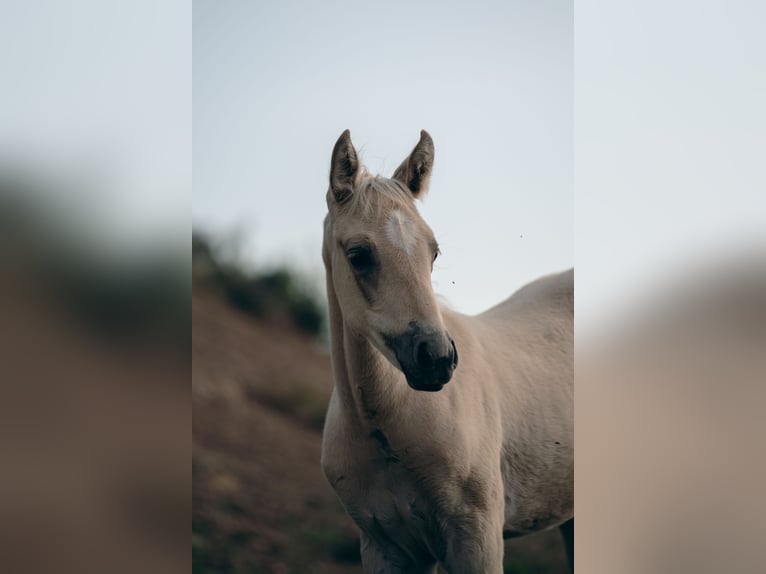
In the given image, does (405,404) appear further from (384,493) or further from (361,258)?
(361,258)

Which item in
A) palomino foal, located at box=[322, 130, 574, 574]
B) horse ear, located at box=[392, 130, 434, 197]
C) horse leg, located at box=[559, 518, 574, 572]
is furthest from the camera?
horse leg, located at box=[559, 518, 574, 572]

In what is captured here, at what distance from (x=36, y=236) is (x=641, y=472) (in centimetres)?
127

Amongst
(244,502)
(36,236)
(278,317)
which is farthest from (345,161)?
(278,317)

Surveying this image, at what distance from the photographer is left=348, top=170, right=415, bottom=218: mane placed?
179 cm

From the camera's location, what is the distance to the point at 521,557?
4.29m

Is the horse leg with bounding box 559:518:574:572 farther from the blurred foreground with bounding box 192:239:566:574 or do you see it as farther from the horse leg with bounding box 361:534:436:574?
the blurred foreground with bounding box 192:239:566:574

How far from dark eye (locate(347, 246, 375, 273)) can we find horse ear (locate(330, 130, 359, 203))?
20 centimetres

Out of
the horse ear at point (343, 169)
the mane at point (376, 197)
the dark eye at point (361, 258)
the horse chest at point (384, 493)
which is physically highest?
the horse ear at point (343, 169)

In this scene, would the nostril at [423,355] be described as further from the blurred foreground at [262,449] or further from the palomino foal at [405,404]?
the blurred foreground at [262,449]

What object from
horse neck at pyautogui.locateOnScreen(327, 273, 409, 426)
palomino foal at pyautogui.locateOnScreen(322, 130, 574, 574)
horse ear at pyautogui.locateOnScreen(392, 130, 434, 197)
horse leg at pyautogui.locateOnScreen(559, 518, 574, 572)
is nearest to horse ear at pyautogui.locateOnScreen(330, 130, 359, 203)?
palomino foal at pyautogui.locateOnScreen(322, 130, 574, 574)

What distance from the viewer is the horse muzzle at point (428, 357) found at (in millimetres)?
1585

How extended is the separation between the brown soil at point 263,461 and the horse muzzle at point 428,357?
8.20ft

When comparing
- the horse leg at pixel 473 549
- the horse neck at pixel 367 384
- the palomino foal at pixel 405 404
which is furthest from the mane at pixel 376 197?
the horse leg at pixel 473 549

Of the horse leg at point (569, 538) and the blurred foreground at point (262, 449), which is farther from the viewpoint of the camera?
the blurred foreground at point (262, 449)
